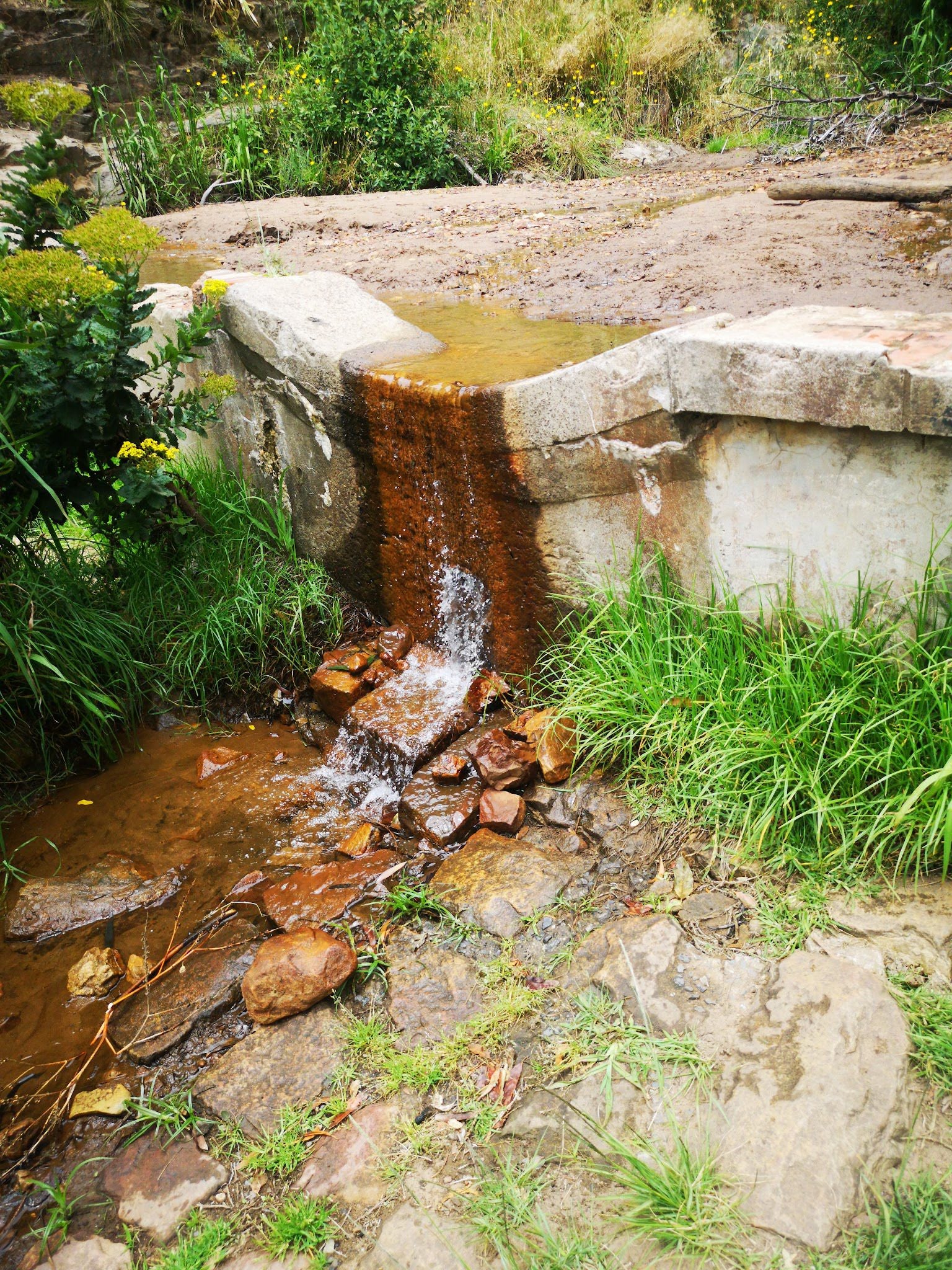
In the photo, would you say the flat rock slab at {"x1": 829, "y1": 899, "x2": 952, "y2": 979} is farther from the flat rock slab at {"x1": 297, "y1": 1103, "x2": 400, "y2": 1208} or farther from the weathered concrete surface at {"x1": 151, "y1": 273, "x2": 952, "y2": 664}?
the flat rock slab at {"x1": 297, "y1": 1103, "x2": 400, "y2": 1208}

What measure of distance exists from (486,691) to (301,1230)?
1.86m

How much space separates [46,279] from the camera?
2.73 m

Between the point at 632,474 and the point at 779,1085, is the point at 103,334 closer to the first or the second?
the point at 632,474

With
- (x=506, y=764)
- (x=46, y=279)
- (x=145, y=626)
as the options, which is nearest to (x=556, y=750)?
(x=506, y=764)

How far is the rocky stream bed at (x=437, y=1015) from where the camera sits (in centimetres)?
166

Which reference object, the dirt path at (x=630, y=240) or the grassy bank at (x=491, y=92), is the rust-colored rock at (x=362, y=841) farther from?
the grassy bank at (x=491, y=92)

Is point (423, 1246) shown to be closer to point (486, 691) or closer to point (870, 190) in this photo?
point (486, 691)

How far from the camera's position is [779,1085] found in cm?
171

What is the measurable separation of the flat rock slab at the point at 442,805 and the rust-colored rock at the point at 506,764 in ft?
0.26

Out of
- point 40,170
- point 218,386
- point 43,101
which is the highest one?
point 43,101

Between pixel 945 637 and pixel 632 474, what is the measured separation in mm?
1004

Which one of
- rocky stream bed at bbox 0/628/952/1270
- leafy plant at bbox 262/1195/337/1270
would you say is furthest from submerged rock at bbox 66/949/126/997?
leafy plant at bbox 262/1195/337/1270

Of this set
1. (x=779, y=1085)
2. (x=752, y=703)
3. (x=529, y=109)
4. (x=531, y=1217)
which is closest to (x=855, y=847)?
(x=752, y=703)

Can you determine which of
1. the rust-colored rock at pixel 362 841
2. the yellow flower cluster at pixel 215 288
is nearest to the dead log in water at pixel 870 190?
the yellow flower cluster at pixel 215 288
